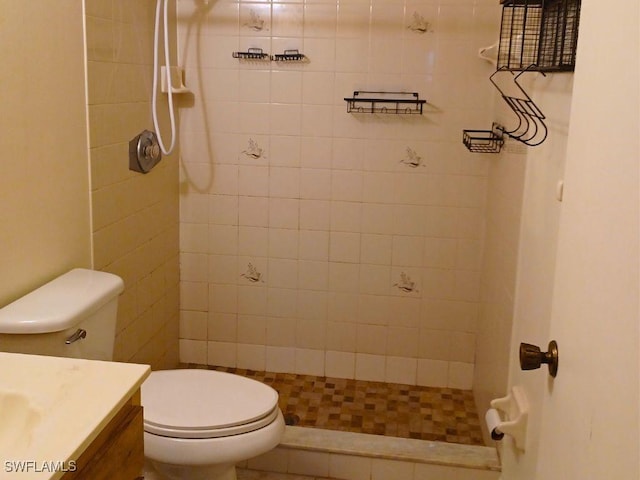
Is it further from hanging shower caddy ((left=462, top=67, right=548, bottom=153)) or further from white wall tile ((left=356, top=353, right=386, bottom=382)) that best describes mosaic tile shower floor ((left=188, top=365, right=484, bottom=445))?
hanging shower caddy ((left=462, top=67, right=548, bottom=153))

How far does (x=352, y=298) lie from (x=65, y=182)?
1.42 metres

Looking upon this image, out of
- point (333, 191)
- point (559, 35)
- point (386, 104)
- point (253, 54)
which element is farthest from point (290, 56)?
point (559, 35)

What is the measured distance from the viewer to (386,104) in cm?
278

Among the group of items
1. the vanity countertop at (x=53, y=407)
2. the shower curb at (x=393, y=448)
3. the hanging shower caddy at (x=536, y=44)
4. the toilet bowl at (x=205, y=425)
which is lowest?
the shower curb at (x=393, y=448)

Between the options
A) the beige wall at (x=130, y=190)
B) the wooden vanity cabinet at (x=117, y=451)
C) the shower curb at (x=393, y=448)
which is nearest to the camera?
the wooden vanity cabinet at (x=117, y=451)

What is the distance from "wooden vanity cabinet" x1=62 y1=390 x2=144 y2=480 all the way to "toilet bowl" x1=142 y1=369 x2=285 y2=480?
50cm

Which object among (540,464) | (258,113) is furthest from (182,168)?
(540,464)

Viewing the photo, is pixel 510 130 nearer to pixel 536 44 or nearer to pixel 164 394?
pixel 536 44

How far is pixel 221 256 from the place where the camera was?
304 centimetres

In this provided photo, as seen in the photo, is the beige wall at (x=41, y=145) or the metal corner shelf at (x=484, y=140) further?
the metal corner shelf at (x=484, y=140)

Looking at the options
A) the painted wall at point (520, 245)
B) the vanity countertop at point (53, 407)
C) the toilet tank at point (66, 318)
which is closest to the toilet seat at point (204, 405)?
the toilet tank at point (66, 318)

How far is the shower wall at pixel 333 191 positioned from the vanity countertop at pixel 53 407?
1.73 metres

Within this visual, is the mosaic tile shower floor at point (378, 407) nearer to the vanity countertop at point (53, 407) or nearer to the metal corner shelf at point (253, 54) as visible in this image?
the metal corner shelf at point (253, 54)

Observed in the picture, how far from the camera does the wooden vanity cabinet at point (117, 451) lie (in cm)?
108
